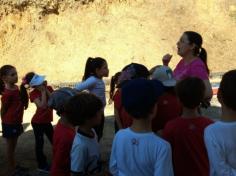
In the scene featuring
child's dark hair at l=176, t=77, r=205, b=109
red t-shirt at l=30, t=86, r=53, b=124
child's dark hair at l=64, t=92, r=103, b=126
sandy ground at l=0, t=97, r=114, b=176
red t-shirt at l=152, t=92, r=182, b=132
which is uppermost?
child's dark hair at l=176, t=77, r=205, b=109

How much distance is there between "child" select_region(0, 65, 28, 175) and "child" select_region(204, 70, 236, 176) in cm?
422

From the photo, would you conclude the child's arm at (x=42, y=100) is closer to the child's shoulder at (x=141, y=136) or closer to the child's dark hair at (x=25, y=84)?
the child's dark hair at (x=25, y=84)

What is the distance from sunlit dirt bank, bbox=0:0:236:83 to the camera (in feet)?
73.8

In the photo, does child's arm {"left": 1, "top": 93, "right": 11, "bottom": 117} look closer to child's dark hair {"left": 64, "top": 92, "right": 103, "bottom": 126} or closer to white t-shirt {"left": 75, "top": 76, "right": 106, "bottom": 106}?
white t-shirt {"left": 75, "top": 76, "right": 106, "bottom": 106}

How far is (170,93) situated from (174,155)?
1066mm

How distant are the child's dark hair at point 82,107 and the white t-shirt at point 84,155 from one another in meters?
0.14

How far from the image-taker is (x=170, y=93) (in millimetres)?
4695

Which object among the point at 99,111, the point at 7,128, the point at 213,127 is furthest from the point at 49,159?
the point at 213,127

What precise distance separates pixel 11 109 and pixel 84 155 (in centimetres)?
357

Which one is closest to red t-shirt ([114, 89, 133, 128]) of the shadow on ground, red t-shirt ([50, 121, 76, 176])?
red t-shirt ([50, 121, 76, 176])

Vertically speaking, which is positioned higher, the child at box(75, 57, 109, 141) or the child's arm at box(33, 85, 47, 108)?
the child at box(75, 57, 109, 141)

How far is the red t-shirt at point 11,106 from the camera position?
7074 mm

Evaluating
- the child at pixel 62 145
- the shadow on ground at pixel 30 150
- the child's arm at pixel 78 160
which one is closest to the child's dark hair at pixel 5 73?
the shadow on ground at pixel 30 150

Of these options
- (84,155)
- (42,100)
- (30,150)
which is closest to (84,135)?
(84,155)
